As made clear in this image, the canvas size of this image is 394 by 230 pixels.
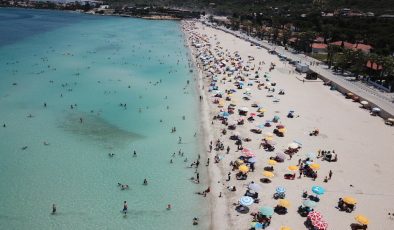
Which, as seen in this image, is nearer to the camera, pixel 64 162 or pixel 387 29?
pixel 64 162

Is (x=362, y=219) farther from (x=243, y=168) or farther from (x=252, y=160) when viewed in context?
(x=252, y=160)

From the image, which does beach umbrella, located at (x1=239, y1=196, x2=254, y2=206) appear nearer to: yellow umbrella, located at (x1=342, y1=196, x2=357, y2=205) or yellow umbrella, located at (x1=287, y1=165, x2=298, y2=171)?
yellow umbrella, located at (x1=287, y1=165, x2=298, y2=171)

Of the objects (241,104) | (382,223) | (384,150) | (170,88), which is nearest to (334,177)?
(382,223)

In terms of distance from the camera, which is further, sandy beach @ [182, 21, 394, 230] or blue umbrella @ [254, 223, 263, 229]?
sandy beach @ [182, 21, 394, 230]

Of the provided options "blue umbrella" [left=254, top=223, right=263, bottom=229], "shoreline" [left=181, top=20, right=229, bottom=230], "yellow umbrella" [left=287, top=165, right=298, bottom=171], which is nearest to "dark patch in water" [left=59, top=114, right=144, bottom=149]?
"shoreline" [left=181, top=20, right=229, bottom=230]

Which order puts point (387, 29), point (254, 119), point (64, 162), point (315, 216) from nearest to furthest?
point (315, 216) < point (64, 162) < point (254, 119) < point (387, 29)

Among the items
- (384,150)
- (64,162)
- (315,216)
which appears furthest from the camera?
(384,150)

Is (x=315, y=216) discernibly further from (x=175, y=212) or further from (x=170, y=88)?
(x=170, y=88)
